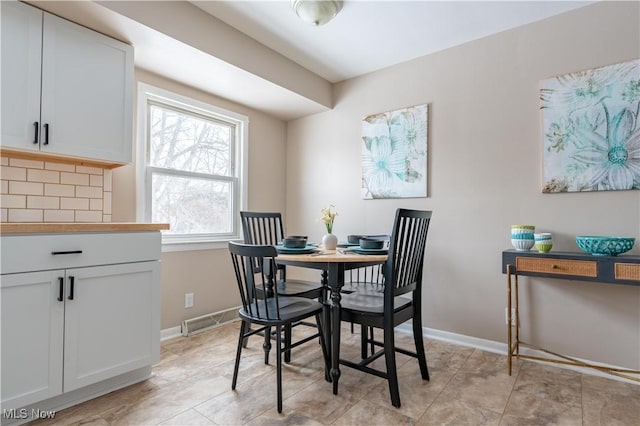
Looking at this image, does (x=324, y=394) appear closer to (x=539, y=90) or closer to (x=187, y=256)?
(x=187, y=256)

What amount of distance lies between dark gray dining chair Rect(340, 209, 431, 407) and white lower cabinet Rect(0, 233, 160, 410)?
3.99 ft

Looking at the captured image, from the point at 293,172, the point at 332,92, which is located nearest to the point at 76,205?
the point at 293,172

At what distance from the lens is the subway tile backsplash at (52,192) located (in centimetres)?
201

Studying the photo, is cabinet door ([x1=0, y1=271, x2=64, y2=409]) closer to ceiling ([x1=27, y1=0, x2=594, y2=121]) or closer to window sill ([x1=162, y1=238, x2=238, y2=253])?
window sill ([x1=162, y1=238, x2=238, y2=253])

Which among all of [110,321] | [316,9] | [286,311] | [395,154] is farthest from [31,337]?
[395,154]

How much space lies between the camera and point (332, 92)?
3.64 metres

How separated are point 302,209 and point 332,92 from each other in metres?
1.33

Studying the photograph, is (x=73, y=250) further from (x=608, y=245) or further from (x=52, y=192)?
→ (x=608, y=245)

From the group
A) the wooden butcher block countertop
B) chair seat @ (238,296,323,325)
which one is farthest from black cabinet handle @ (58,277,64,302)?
chair seat @ (238,296,323,325)

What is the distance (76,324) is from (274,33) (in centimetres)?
241

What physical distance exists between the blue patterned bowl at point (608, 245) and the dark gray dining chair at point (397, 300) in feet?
3.27

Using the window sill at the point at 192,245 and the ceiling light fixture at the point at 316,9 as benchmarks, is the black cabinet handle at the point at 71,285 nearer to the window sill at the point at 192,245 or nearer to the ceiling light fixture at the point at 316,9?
the window sill at the point at 192,245

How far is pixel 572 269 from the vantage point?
206 cm

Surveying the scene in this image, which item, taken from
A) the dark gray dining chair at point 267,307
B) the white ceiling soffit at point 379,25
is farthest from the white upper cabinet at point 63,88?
the dark gray dining chair at point 267,307
